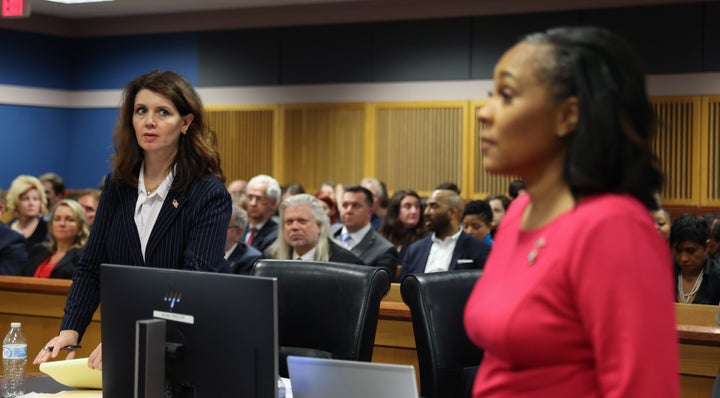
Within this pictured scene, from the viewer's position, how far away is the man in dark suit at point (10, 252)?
6340 mm

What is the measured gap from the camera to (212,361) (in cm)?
206

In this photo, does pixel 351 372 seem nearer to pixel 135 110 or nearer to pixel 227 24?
pixel 135 110

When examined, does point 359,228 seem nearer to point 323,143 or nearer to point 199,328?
point 323,143

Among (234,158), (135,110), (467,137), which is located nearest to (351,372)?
(135,110)

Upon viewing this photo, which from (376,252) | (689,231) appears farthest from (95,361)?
(376,252)

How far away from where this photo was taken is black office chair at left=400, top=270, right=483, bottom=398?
2.87 meters

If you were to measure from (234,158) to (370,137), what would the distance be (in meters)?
1.96

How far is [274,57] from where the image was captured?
41.7 ft

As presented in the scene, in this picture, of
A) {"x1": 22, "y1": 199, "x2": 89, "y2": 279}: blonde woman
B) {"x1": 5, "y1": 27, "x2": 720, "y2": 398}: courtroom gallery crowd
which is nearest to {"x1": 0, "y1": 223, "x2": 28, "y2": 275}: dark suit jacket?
{"x1": 22, "y1": 199, "x2": 89, "y2": 279}: blonde woman

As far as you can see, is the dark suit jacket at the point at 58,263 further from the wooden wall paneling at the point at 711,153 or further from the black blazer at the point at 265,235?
the wooden wall paneling at the point at 711,153

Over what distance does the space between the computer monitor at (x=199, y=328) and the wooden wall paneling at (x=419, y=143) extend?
9610 millimetres

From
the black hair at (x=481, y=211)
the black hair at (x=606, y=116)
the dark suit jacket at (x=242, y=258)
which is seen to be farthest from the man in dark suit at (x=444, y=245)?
the black hair at (x=606, y=116)

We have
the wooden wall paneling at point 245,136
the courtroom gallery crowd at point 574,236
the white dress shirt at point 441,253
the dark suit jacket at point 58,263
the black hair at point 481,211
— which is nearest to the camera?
the courtroom gallery crowd at point 574,236

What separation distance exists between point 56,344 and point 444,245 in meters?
4.52
